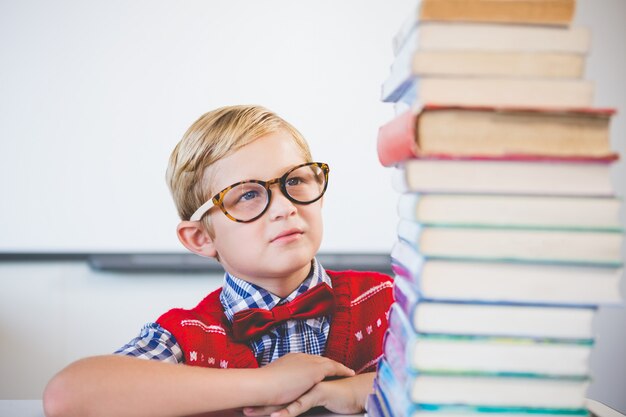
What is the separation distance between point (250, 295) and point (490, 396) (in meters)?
0.63

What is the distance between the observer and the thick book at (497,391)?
555 mm

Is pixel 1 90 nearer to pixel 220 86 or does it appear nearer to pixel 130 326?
pixel 220 86

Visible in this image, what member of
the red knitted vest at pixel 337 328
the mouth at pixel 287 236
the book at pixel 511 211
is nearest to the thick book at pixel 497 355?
the book at pixel 511 211

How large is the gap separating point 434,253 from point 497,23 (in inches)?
8.5

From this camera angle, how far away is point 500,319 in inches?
21.6

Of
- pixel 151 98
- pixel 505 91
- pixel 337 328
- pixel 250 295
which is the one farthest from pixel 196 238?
pixel 151 98

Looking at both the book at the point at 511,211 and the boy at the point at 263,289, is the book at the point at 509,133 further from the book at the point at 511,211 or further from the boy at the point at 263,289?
the boy at the point at 263,289

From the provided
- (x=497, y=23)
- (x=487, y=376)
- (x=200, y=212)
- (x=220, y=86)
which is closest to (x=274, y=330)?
(x=200, y=212)

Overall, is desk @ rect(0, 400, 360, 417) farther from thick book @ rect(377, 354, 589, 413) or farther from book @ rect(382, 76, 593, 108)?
book @ rect(382, 76, 593, 108)

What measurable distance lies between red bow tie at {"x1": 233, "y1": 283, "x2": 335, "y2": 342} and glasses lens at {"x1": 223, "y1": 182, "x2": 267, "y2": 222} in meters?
0.17

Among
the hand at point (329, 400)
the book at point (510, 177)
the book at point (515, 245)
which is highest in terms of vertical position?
the book at point (510, 177)

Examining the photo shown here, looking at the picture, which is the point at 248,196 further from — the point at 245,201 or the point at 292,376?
the point at 292,376

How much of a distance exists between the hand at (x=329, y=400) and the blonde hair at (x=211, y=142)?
40 cm

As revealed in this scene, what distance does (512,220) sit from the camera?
539 millimetres
